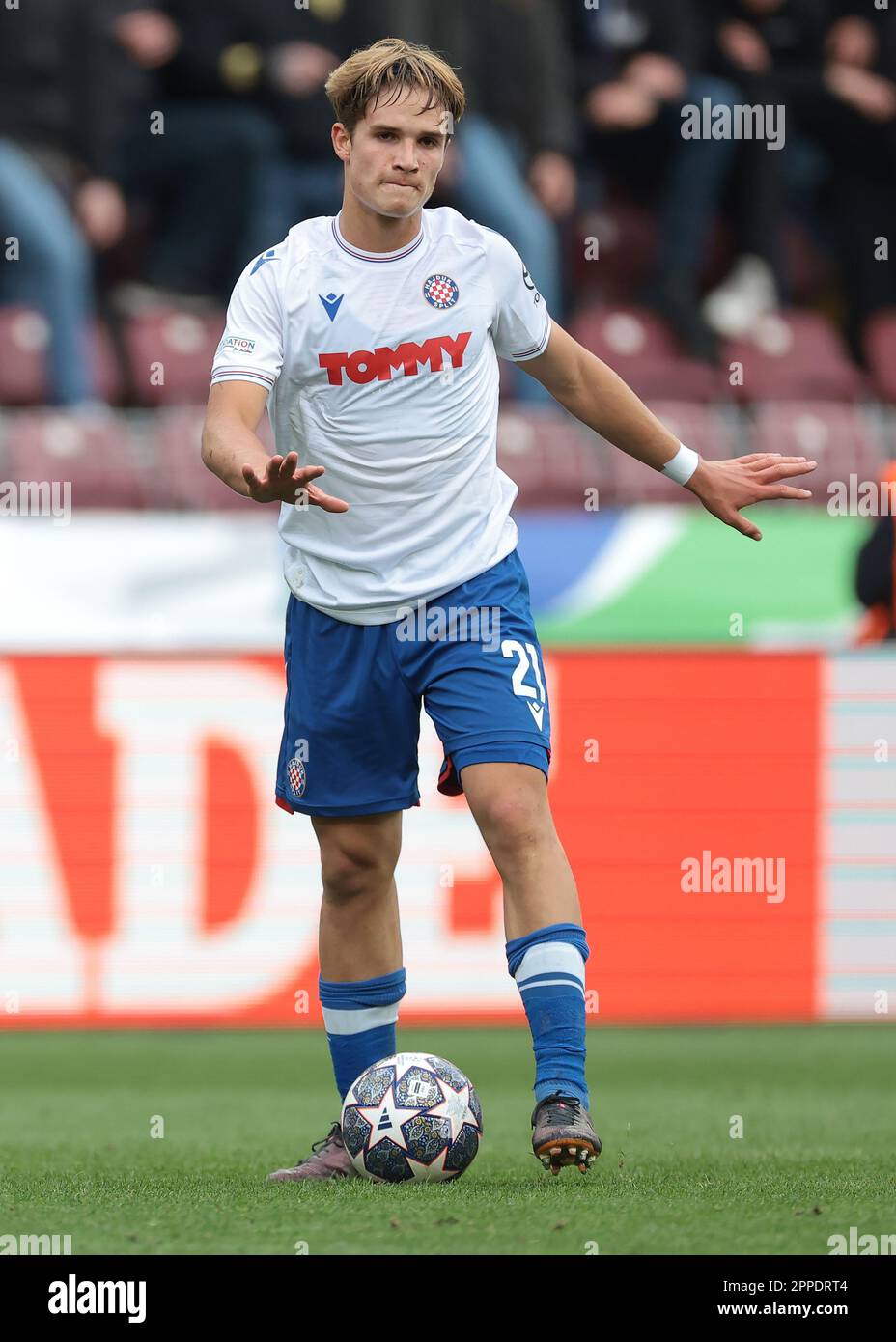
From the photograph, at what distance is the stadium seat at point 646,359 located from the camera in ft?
37.1

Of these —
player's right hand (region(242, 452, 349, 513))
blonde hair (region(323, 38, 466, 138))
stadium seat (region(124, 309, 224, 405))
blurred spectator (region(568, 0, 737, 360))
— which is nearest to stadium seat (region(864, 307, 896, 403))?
blurred spectator (region(568, 0, 737, 360))

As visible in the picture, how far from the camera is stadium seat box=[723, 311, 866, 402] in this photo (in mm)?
11688

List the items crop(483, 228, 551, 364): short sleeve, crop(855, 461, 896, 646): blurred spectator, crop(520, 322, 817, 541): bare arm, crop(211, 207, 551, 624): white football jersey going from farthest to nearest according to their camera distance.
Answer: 1. crop(855, 461, 896, 646): blurred spectator
2. crop(520, 322, 817, 541): bare arm
3. crop(483, 228, 551, 364): short sleeve
4. crop(211, 207, 551, 624): white football jersey

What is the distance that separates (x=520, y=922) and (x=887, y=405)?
8.22 m

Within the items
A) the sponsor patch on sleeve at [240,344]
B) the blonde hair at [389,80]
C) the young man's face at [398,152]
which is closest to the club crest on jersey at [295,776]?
the sponsor patch on sleeve at [240,344]

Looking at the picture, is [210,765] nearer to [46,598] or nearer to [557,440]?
[46,598]

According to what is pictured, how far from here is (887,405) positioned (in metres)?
12.0

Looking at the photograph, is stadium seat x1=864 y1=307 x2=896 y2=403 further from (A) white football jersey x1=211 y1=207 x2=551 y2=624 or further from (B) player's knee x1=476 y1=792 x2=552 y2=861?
(B) player's knee x1=476 y1=792 x2=552 y2=861

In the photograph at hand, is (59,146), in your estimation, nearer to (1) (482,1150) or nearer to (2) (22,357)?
(2) (22,357)

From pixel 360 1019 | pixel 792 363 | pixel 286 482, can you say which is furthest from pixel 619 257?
pixel 286 482

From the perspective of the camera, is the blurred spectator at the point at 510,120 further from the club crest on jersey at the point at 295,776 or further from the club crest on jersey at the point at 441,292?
the club crest on jersey at the point at 295,776

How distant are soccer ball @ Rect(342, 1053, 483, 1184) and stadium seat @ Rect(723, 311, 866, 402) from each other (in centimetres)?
772

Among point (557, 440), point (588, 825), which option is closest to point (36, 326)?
point (557, 440)

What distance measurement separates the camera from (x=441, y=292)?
14.6 feet
